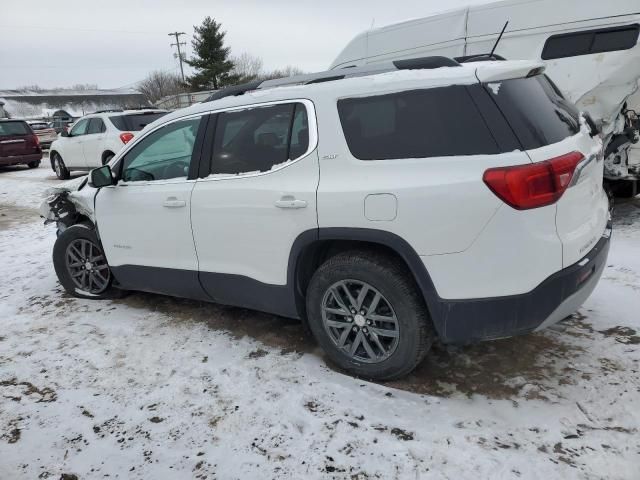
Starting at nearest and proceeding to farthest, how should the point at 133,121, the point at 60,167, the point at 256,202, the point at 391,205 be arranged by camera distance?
the point at 391,205
the point at 256,202
the point at 133,121
the point at 60,167

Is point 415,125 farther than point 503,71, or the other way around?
point 415,125

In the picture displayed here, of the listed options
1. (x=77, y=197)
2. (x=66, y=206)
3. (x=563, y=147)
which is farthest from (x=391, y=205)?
(x=66, y=206)

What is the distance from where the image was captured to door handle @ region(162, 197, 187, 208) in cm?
357

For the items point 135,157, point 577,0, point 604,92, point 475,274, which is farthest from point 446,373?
point 577,0

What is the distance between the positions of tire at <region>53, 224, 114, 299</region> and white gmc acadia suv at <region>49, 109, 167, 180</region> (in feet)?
23.0

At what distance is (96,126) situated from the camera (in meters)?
12.1

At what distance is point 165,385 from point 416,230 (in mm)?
1878

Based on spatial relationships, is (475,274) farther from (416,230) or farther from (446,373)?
(446,373)

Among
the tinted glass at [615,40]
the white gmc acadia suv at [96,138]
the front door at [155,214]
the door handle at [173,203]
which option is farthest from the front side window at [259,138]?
the white gmc acadia suv at [96,138]

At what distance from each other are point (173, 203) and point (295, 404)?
67.8 inches

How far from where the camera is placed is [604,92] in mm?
5359

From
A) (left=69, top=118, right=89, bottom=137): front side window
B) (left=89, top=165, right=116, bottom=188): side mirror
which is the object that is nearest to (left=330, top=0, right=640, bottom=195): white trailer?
(left=89, top=165, right=116, bottom=188): side mirror

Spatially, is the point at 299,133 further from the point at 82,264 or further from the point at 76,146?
the point at 76,146

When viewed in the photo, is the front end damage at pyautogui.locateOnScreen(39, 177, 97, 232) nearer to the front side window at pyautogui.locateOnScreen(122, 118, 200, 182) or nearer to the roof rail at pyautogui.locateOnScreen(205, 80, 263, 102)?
the front side window at pyautogui.locateOnScreen(122, 118, 200, 182)
